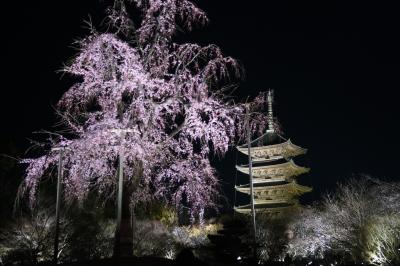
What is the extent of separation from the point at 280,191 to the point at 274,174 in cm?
179

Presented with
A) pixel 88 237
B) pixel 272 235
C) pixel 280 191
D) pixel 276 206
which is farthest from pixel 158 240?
pixel 280 191

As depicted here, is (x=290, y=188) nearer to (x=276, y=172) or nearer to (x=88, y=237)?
(x=276, y=172)

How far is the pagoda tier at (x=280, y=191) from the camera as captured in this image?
43531 mm

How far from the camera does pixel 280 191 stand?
4397 centimetres

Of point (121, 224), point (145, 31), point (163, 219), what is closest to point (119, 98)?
point (145, 31)

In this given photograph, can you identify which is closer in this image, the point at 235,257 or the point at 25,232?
the point at 235,257

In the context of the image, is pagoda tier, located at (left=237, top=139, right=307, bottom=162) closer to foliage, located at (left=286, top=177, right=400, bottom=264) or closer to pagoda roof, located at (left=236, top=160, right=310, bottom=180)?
pagoda roof, located at (left=236, top=160, right=310, bottom=180)

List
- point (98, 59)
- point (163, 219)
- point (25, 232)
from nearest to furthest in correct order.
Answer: point (98, 59), point (25, 232), point (163, 219)

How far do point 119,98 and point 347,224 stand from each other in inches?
732

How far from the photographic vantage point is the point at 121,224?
13.3m

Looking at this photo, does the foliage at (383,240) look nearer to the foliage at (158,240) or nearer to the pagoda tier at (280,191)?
the foliage at (158,240)

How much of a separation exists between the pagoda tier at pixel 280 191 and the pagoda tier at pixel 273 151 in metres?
2.77

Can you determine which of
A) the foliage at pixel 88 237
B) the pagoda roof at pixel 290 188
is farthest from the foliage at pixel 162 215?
the pagoda roof at pixel 290 188

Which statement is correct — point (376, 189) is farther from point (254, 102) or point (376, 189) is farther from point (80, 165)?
point (80, 165)
